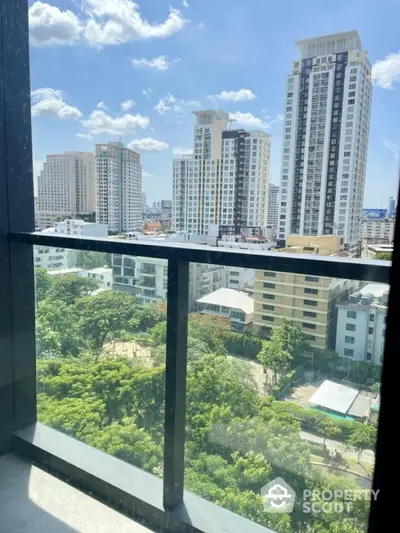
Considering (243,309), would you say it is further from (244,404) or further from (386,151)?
(386,151)

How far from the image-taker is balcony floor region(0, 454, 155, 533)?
60.1 inches

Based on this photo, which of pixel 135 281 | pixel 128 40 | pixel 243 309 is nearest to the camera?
pixel 243 309

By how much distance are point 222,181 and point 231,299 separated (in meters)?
0.48

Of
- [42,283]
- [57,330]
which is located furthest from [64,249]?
[57,330]

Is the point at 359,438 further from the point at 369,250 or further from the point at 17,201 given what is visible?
the point at 17,201

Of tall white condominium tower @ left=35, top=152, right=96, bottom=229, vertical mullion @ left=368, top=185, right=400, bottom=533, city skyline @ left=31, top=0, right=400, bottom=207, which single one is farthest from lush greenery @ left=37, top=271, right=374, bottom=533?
city skyline @ left=31, top=0, right=400, bottom=207

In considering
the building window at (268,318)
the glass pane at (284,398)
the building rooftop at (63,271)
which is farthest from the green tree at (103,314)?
the building window at (268,318)

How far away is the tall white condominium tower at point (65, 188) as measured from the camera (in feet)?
5.91

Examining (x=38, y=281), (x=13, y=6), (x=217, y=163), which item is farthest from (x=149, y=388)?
(x=13, y=6)

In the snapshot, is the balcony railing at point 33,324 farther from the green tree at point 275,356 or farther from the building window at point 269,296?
the green tree at point 275,356

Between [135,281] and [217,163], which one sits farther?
[135,281]

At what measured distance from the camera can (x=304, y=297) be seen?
4.00 feet

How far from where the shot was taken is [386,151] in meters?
1.05

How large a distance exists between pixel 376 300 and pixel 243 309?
472mm
